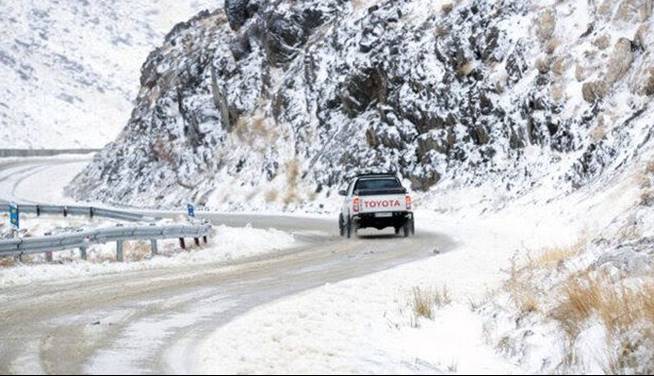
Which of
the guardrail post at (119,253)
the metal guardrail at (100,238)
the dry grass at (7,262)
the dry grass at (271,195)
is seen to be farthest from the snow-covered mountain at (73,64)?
the dry grass at (7,262)

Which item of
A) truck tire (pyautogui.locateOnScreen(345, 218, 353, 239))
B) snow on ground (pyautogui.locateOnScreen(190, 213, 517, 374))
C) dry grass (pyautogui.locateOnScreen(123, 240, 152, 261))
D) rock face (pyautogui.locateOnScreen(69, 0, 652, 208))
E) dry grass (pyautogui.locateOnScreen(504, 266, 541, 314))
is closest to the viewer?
snow on ground (pyautogui.locateOnScreen(190, 213, 517, 374))

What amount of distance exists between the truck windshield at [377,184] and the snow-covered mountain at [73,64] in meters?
74.6

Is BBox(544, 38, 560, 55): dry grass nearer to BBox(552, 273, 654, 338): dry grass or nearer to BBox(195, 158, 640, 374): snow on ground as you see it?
BBox(195, 158, 640, 374): snow on ground

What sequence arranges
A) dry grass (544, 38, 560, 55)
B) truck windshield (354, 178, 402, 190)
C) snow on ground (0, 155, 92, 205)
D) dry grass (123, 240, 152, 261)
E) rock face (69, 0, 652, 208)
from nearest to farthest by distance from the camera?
dry grass (123, 240, 152, 261)
truck windshield (354, 178, 402, 190)
rock face (69, 0, 652, 208)
dry grass (544, 38, 560, 55)
snow on ground (0, 155, 92, 205)

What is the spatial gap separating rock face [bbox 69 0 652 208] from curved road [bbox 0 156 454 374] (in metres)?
12.5

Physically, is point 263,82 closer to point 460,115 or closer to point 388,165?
point 388,165

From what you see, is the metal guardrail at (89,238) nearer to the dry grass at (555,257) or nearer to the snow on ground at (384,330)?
the snow on ground at (384,330)

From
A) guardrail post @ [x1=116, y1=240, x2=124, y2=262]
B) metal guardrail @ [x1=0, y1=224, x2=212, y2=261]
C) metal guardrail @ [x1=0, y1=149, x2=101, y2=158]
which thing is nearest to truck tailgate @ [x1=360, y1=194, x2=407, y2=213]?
metal guardrail @ [x1=0, y1=224, x2=212, y2=261]

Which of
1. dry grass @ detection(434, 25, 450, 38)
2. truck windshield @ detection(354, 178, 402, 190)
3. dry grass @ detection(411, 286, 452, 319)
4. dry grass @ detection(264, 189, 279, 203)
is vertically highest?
dry grass @ detection(434, 25, 450, 38)

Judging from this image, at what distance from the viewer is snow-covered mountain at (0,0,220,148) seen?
95000 mm

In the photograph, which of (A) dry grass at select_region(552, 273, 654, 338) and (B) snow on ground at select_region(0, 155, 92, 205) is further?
(B) snow on ground at select_region(0, 155, 92, 205)

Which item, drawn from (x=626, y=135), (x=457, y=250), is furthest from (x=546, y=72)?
(x=457, y=250)

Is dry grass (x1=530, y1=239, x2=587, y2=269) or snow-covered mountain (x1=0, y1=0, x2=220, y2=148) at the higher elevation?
snow-covered mountain (x1=0, y1=0, x2=220, y2=148)

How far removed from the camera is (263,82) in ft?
169
